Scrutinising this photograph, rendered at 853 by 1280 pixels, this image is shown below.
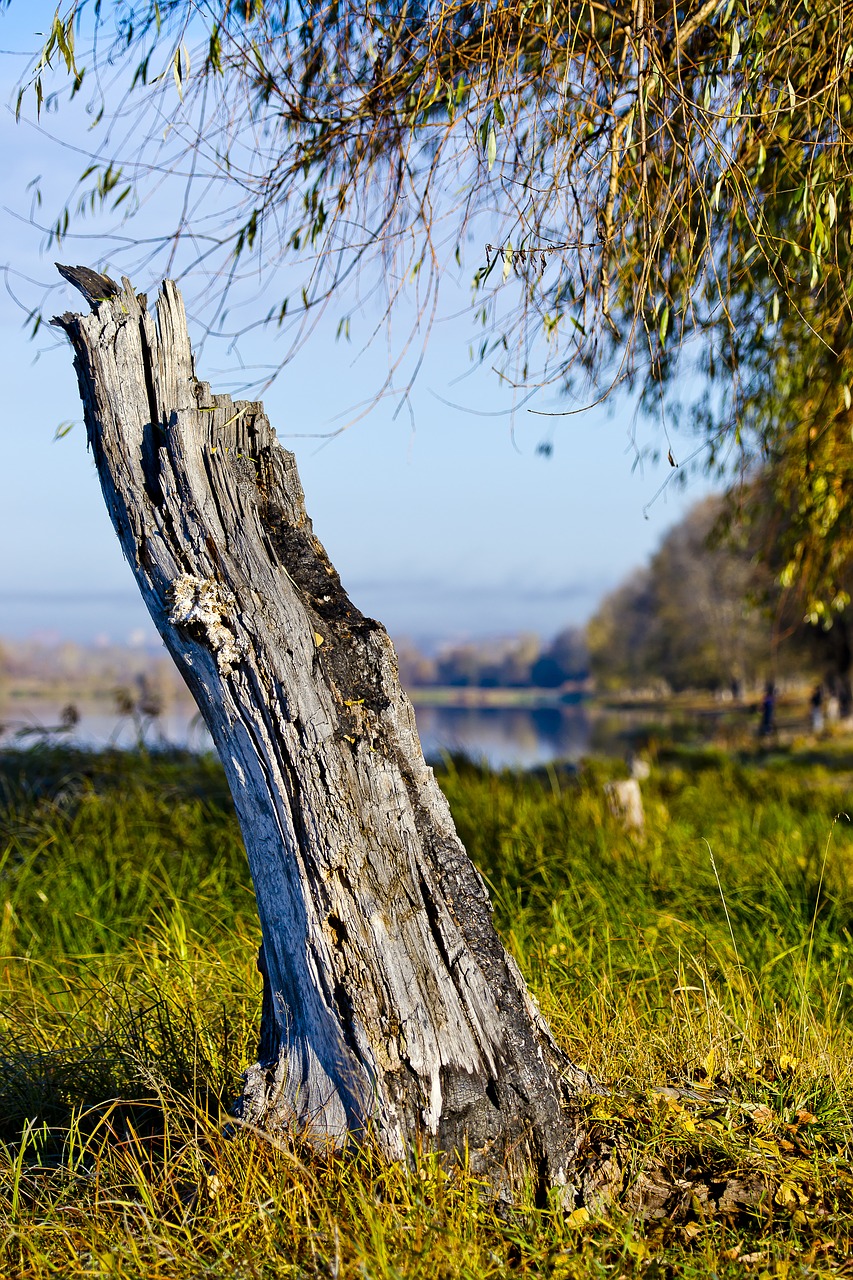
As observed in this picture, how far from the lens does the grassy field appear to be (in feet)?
6.81

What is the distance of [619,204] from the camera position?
4008 mm

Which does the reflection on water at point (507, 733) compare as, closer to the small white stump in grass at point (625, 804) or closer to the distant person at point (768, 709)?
the small white stump in grass at point (625, 804)

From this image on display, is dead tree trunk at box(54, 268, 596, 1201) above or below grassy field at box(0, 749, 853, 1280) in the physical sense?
above

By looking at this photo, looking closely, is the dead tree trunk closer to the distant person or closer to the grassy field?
the grassy field

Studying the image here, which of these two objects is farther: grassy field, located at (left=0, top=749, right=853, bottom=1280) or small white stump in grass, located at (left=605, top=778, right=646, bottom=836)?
small white stump in grass, located at (left=605, top=778, right=646, bottom=836)

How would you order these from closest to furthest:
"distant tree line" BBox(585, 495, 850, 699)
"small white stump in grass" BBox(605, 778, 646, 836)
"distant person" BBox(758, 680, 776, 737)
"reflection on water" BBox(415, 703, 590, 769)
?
"small white stump in grass" BBox(605, 778, 646, 836)
"reflection on water" BBox(415, 703, 590, 769)
"distant person" BBox(758, 680, 776, 737)
"distant tree line" BBox(585, 495, 850, 699)

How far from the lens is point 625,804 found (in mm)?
6699

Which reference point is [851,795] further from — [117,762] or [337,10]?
[337,10]

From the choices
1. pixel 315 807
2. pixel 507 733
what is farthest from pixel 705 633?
pixel 315 807

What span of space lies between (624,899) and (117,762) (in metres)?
4.48

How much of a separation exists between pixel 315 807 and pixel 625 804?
4.78 meters

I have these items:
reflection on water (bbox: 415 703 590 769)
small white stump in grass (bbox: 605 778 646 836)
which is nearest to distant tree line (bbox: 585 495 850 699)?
reflection on water (bbox: 415 703 590 769)

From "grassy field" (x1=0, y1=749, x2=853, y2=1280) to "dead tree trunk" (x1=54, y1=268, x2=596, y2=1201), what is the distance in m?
0.15

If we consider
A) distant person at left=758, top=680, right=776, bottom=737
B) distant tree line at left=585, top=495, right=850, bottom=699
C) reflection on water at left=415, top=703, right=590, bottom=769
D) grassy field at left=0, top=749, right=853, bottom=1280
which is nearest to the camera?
grassy field at left=0, top=749, right=853, bottom=1280
